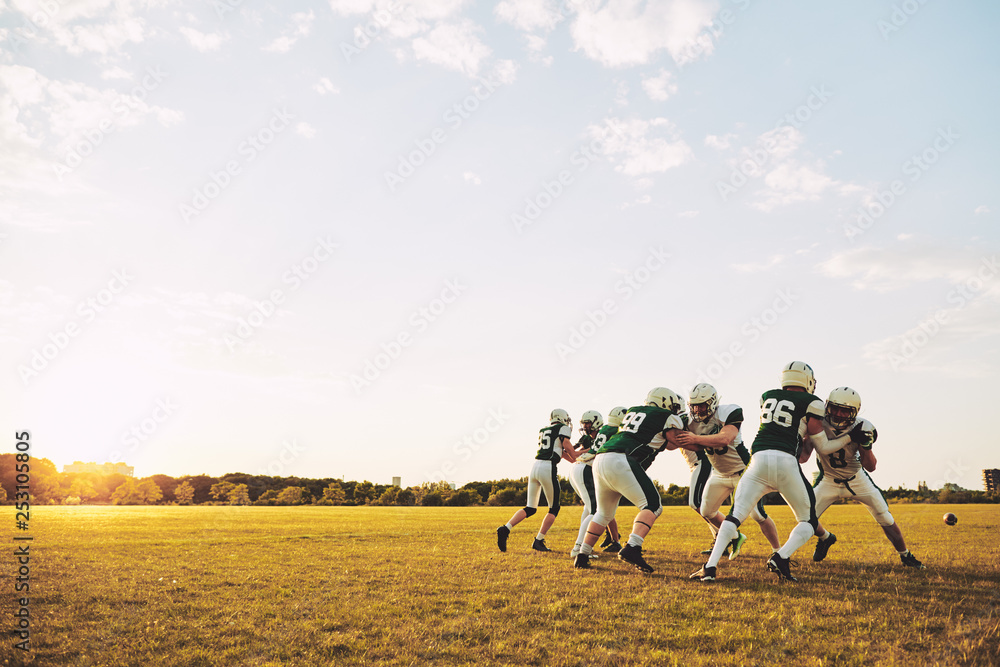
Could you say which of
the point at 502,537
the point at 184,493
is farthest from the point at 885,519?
the point at 184,493

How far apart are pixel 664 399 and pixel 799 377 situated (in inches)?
77.1

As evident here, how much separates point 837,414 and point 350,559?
827 centimetres

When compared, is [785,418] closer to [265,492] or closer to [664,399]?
[664,399]

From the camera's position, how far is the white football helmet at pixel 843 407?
927 centimetres

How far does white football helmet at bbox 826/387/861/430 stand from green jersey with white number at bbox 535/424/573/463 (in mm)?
4819

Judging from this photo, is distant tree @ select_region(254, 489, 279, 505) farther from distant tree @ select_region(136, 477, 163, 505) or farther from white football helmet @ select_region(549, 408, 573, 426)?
white football helmet @ select_region(549, 408, 573, 426)

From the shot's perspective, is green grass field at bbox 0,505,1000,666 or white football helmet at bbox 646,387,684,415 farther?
white football helmet at bbox 646,387,684,415

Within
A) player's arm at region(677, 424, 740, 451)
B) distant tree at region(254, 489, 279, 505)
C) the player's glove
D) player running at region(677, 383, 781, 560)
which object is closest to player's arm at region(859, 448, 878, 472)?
the player's glove

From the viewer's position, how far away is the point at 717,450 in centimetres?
987

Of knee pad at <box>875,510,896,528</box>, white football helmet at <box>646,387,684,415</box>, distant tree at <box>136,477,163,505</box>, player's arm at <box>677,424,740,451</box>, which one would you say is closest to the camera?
player's arm at <box>677,424,740,451</box>

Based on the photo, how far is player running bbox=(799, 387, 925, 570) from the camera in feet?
30.6

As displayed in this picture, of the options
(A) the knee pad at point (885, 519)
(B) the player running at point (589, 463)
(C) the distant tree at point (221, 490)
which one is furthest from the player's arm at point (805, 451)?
(C) the distant tree at point (221, 490)

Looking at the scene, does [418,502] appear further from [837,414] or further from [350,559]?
[837,414]

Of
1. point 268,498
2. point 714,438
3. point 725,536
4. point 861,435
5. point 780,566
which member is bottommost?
point 268,498
